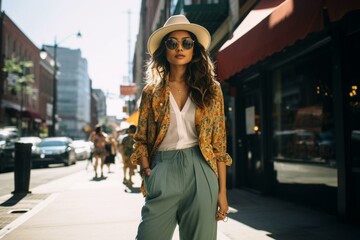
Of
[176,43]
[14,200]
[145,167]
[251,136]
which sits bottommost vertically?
[14,200]

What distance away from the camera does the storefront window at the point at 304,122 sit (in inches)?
245

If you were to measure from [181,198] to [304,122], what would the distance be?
5.33 m

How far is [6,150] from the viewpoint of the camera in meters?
15.9

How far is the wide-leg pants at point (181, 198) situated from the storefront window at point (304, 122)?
4.14 meters

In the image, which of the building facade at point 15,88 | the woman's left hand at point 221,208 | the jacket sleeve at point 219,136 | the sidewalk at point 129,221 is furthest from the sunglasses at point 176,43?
the building facade at point 15,88

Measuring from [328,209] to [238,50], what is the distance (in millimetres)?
2853

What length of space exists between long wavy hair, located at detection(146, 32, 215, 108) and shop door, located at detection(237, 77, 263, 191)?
19.7ft

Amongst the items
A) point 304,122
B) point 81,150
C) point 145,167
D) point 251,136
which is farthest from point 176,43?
point 81,150

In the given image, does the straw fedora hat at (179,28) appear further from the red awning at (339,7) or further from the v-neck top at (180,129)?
the red awning at (339,7)

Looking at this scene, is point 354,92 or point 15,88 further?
point 15,88

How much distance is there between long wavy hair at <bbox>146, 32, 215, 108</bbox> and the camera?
244cm

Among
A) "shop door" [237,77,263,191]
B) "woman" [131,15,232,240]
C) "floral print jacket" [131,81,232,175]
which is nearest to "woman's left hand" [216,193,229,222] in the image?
"woman" [131,15,232,240]

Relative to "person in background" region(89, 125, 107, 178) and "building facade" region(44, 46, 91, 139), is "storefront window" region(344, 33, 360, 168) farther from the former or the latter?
"building facade" region(44, 46, 91, 139)

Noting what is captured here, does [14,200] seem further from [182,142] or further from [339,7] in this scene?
[339,7]
